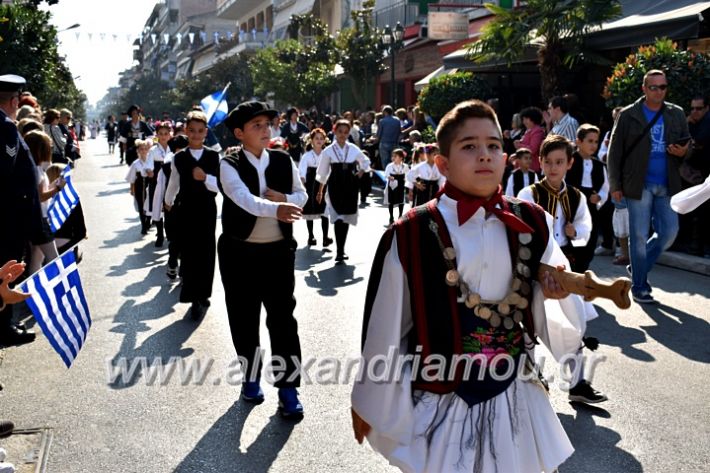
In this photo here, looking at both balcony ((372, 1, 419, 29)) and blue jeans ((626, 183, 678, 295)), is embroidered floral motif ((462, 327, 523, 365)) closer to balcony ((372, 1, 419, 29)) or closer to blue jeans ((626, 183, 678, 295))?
blue jeans ((626, 183, 678, 295))

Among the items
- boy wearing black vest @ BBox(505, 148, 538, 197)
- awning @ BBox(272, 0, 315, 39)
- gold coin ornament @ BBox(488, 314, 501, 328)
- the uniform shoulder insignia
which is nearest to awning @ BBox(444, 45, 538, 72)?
boy wearing black vest @ BBox(505, 148, 538, 197)

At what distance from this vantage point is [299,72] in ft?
128

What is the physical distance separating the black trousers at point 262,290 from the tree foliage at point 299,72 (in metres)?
31.2

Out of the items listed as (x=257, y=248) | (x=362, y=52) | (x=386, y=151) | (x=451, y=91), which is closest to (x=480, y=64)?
(x=451, y=91)

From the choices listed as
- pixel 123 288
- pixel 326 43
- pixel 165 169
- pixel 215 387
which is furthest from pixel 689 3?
pixel 326 43

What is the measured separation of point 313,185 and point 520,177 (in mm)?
4884

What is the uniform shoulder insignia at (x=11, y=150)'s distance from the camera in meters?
5.46

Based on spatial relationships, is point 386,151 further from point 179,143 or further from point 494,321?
point 494,321

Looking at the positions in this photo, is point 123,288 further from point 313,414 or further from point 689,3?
point 689,3

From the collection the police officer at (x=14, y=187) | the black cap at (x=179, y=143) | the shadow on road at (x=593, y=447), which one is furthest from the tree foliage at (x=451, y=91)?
the shadow on road at (x=593, y=447)

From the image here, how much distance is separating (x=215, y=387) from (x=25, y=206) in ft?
5.91

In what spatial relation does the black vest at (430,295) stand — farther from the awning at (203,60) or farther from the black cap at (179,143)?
the awning at (203,60)

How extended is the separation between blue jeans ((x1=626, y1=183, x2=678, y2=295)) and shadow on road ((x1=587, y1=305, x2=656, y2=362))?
0.68 meters

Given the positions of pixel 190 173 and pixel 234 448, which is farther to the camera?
pixel 190 173
